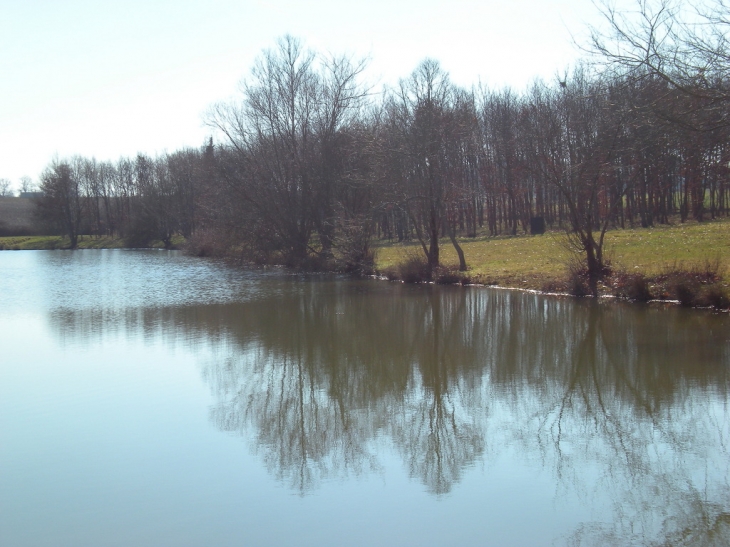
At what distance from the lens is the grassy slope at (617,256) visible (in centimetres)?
1862

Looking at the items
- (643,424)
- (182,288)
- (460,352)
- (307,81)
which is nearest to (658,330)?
(460,352)

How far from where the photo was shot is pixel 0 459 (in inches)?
287

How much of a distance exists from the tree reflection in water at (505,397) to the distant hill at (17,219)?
64.1 metres

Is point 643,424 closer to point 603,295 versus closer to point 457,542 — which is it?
point 457,542

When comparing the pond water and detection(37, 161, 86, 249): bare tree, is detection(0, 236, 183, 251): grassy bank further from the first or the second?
the pond water

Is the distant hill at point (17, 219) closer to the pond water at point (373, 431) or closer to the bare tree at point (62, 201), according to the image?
the bare tree at point (62, 201)

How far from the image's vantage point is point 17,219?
Answer: 7606 centimetres

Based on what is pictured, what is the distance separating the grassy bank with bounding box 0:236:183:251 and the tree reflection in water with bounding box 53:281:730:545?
51.9m

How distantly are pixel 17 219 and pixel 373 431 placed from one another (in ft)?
261

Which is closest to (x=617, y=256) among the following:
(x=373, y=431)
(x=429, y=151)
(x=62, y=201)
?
(x=429, y=151)

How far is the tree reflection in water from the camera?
6242 millimetres

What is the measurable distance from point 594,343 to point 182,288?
17.0 m

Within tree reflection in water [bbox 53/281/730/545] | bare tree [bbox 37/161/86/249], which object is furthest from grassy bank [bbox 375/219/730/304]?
bare tree [bbox 37/161/86/249]

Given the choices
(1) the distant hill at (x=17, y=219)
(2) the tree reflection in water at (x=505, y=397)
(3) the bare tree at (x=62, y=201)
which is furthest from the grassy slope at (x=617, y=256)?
(1) the distant hill at (x=17, y=219)
